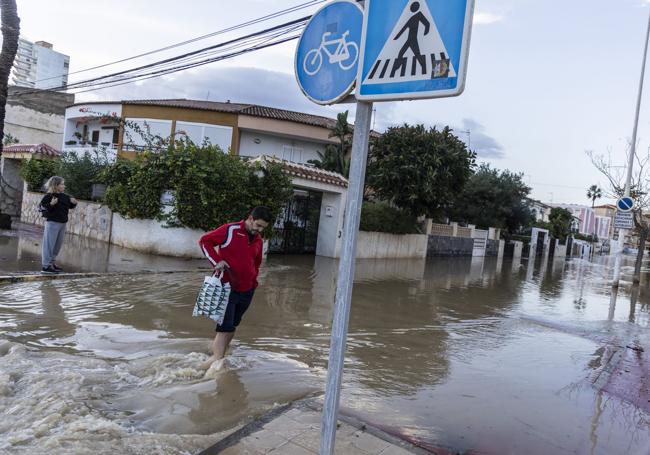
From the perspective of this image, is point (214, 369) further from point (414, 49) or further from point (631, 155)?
point (631, 155)

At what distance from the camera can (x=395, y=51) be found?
2.17 meters

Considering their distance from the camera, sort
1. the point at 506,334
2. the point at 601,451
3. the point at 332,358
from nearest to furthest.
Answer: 1. the point at 332,358
2. the point at 601,451
3. the point at 506,334

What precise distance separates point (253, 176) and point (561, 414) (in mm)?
10143

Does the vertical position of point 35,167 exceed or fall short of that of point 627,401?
it exceeds it

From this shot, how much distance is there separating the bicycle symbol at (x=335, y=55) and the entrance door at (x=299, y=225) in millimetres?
14491

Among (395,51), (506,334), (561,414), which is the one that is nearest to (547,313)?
(506,334)

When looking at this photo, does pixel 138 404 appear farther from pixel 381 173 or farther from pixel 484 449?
pixel 381 173

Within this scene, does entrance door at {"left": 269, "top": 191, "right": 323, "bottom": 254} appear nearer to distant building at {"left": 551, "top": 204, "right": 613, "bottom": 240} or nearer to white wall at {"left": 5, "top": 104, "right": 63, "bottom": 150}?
white wall at {"left": 5, "top": 104, "right": 63, "bottom": 150}

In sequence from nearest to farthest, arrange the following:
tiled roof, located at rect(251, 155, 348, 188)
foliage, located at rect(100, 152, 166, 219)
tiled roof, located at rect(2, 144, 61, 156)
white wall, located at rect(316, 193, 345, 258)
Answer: foliage, located at rect(100, 152, 166, 219) → tiled roof, located at rect(251, 155, 348, 188) → white wall, located at rect(316, 193, 345, 258) → tiled roof, located at rect(2, 144, 61, 156)

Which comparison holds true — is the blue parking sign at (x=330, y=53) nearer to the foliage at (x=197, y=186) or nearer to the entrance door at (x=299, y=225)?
the foliage at (x=197, y=186)

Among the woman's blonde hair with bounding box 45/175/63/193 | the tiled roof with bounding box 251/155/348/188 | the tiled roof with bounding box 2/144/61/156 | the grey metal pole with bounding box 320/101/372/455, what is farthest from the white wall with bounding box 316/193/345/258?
the grey metal pole with bounding box 320/101/372/455

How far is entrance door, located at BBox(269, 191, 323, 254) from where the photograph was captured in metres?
17.4

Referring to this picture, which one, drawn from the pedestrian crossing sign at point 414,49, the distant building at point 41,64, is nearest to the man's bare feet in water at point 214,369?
the pedestrian crossing sign at point 414,49

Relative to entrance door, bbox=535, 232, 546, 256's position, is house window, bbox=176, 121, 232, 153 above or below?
above
